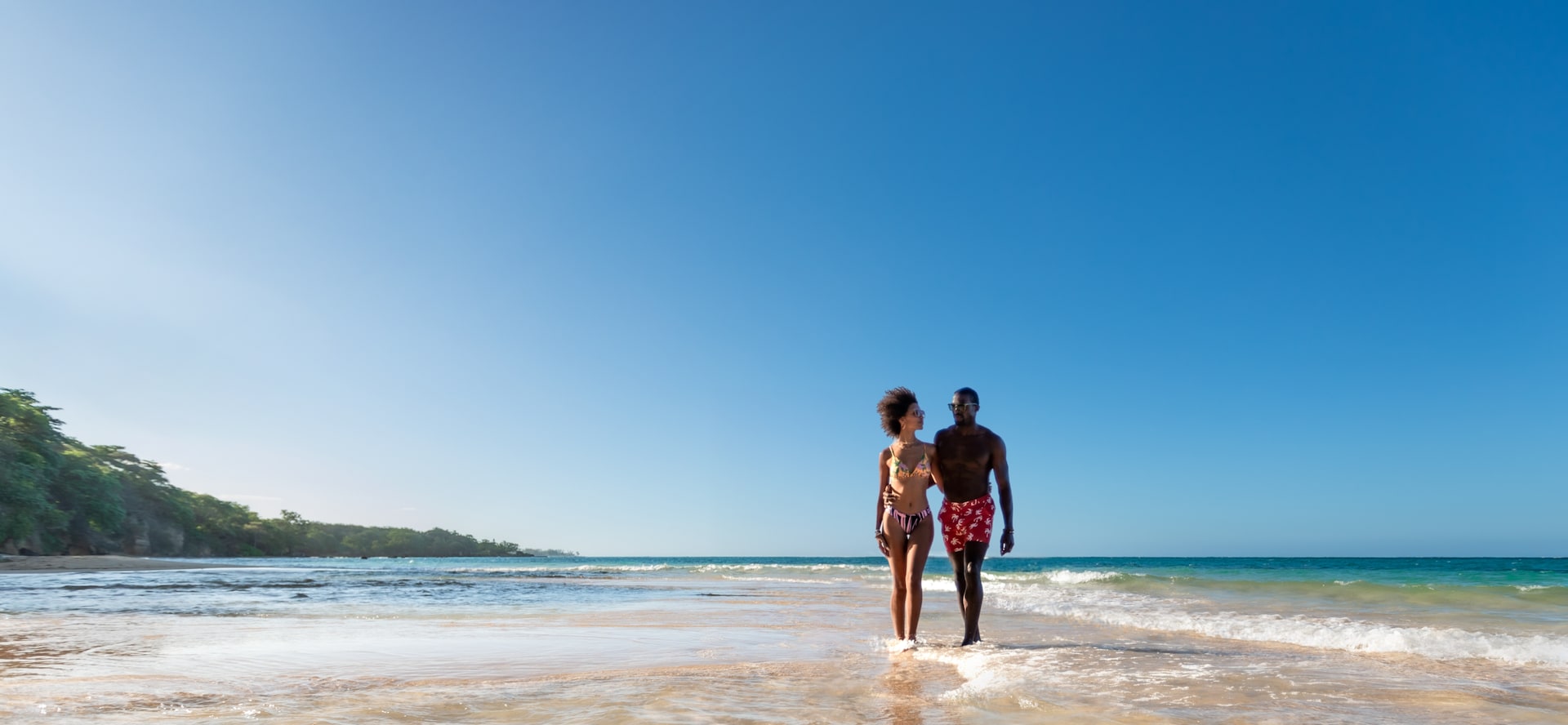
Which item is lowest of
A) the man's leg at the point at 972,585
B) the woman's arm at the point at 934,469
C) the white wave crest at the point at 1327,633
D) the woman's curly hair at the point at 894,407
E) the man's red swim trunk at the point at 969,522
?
the white wave crest at the point at 1327,633

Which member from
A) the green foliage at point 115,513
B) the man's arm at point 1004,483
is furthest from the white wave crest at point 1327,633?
the green foliage at point 115,513

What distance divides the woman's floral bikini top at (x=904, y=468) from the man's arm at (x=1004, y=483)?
50 centimetres

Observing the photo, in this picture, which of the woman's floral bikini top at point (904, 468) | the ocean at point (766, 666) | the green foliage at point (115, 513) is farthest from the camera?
the green foliage at point (115, 513)

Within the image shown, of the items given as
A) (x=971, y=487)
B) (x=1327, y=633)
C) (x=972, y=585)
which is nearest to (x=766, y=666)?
(x=972, y=585)

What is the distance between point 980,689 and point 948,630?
3.65 meters

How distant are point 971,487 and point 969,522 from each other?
0.87 ft

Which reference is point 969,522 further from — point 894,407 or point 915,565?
point 894,407

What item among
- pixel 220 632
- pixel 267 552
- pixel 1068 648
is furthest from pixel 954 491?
pixel 267 552

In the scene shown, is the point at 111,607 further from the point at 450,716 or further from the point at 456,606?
the point at 450,716

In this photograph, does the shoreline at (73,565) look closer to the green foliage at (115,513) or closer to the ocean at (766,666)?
the green foliage at (115,513)

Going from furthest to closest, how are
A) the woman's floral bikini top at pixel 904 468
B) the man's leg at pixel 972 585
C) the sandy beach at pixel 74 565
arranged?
the sandy beach at pixel 74 565
the man's leg at pixel 972 585
the woman's floral bikini top at pixel 904 468

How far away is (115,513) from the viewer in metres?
51.8

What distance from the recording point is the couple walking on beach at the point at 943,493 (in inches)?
238

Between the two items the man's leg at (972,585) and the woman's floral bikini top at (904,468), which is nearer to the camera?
the woman's floral bikini top at (904,468)
